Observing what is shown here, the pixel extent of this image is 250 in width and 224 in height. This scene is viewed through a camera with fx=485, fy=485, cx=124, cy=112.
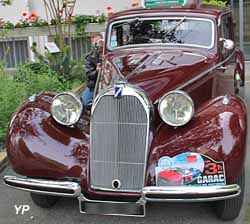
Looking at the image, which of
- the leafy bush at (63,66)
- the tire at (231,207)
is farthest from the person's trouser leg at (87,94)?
the leafy bush at (63,66)

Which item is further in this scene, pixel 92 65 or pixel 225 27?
pixel 92 65

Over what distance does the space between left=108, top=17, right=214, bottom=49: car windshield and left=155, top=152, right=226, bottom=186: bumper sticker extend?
1.86 meters

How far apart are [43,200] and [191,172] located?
1.56 meters

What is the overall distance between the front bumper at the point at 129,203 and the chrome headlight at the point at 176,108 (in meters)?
0.60

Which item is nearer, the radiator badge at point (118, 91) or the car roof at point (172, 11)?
the radiator badge at point (118, 91)

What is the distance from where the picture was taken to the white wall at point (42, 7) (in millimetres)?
12305

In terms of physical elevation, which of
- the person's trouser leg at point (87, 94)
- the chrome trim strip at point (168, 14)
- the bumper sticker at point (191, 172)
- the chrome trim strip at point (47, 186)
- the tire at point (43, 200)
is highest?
the chrome trim strip at point (168, 14)

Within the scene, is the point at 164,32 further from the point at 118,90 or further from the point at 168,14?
the point at 118,90

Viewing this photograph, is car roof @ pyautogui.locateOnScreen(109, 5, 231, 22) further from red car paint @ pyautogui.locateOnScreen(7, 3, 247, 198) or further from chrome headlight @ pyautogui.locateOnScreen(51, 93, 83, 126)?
chrome headlight @ pyautogui.locateOnScreen(51, 93, 83, 126)

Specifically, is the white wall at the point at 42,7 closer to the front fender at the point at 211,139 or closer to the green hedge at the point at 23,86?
the green hedge at the point at 23,86

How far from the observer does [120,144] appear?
13.0 feet

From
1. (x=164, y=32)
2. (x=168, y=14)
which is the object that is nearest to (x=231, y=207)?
(x=164, y=32)

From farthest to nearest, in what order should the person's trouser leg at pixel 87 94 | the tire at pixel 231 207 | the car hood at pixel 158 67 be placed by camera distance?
the person's trouser leg at pixel 87 94, the car hood at pixel 158 67, the tire at pixel 231 207

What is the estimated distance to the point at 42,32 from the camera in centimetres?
1102
